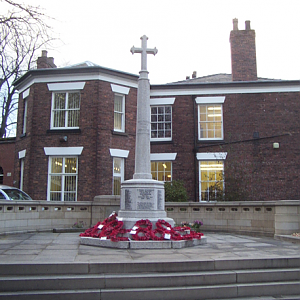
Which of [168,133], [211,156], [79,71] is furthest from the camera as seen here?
[168,133]

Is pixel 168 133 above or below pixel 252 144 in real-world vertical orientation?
above

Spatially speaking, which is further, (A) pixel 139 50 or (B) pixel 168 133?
(B) pixel 168 133

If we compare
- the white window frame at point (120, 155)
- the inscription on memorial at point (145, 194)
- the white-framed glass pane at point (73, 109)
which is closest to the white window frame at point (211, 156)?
the white window frame at point (120, 155)

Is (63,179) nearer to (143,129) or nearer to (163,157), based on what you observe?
(163,157)

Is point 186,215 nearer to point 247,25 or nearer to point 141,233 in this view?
point 141,233

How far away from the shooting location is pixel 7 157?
22812mm

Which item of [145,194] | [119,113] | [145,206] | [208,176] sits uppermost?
[119,113]

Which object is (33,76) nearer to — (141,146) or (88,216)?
(88,216)

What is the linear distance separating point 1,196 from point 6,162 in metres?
8.59

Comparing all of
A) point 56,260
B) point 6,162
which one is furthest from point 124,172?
point 56,260

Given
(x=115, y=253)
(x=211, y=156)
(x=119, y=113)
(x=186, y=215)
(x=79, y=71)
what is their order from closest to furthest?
(x=115, y=253) < (x=186, y=215) < (x=79, y=71) < (x=119, y=113) < (x=211, y=156)

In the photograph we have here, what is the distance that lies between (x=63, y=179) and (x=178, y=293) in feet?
41.1

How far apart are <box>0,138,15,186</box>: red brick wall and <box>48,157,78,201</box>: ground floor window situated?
5.69 meters

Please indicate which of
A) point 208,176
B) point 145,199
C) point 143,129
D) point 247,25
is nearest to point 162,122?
point 208,176
